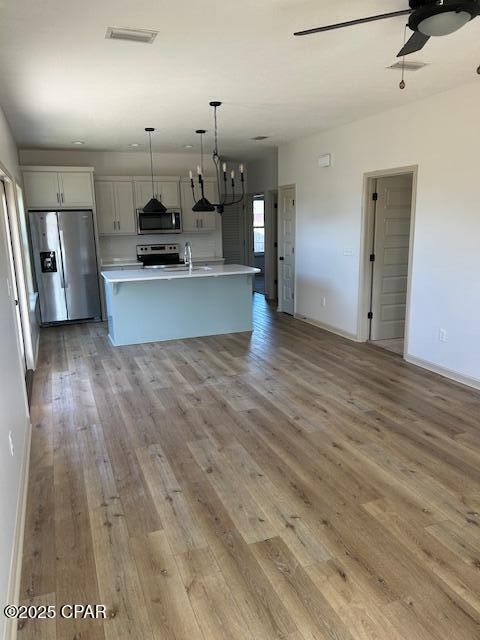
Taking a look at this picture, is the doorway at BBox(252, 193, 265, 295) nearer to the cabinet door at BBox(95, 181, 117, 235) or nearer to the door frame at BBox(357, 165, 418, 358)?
the cabinet door at BBox(95, 181, 117, 235)

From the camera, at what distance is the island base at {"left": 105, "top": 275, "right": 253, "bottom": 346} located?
19.4 feet

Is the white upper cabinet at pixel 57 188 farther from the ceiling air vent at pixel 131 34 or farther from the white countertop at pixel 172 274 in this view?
the ceiling air vent at pixel 131 34

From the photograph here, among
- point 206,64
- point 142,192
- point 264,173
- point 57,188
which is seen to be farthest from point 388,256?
point 57,188

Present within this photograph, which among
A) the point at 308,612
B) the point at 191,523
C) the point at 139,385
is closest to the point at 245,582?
the point at 308,612

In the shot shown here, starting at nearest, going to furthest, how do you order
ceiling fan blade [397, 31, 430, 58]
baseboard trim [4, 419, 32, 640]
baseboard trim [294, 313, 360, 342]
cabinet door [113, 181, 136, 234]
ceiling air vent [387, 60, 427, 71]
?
1. baseboard trim [4, 419, 32, 640]
2. ceiling fan blade [397, 31, 430, 58]
3. ceiling air vent [387, 60, 427, 71]
4. baseboard trim [294, 313, 360, 342]
5. cabinet door [113, 181, 136, 234]

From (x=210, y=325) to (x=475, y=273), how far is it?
11.4ft

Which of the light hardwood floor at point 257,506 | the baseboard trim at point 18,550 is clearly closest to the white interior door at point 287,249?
the light hardwood floor at point 257,506

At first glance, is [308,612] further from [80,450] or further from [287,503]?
[80,450]

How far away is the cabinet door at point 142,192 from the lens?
7758mm

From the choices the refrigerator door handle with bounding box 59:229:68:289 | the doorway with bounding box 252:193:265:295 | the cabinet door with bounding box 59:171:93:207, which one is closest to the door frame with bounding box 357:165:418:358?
the doorway with bounding box 252:193:265:295

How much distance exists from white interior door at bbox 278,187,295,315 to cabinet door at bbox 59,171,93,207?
3133 mm

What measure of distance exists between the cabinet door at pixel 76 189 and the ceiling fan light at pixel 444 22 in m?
6.05

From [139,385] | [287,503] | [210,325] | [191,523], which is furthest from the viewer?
[210,325]

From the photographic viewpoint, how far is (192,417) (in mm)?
3736
